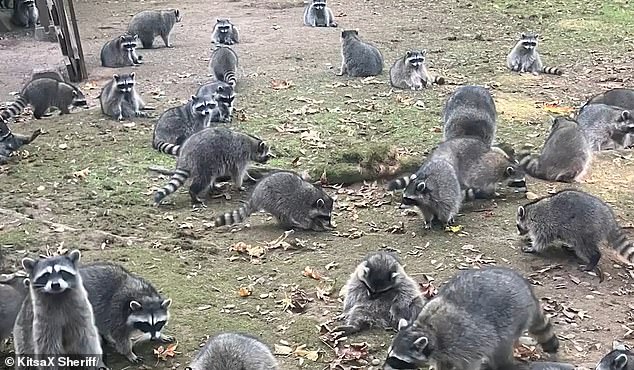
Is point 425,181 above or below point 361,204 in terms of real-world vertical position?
above

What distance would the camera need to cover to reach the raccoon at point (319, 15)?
52.0 ft

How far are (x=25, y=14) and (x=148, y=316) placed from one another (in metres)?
12.5

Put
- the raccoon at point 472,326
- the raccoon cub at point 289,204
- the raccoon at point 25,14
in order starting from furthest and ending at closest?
1. the raccoon at point 25,14
2. the raccoon cub at point 289,204
3. the raccoon at point 472,326

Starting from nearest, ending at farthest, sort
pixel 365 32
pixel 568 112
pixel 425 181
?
pixel 425 181 < pixel 568 112 < pixel 365 32

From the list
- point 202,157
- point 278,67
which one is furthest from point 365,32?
point 202,157

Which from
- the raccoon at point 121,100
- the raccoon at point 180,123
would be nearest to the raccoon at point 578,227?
the raccoon at point 180,123

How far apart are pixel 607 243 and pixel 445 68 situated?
21.9 ft

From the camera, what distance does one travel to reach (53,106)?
1003 cm

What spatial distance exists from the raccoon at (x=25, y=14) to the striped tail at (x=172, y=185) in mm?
9501

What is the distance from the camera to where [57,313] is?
3.88 m

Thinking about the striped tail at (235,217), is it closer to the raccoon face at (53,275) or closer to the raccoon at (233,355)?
the raccoon at (233,355)

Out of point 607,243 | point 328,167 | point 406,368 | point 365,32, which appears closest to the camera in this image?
point 406,368

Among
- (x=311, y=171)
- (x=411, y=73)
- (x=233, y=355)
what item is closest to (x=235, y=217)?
(x=311, y=171)

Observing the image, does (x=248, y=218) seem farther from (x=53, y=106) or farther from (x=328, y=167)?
(x=53, y=106)
